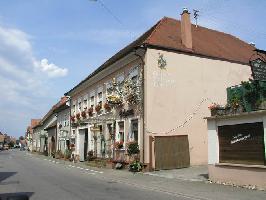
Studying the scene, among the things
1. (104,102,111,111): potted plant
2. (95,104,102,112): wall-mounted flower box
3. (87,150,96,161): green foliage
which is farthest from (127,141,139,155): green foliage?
(87,150,96,161): green foliage

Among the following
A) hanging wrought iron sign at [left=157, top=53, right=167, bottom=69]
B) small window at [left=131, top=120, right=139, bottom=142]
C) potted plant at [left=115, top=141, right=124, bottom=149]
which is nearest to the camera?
hanging wrought iron sign at [left=157, top=53, right=167, bottom=69]

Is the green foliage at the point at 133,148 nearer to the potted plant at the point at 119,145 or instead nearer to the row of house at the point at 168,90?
the row of house at the point at 168,90

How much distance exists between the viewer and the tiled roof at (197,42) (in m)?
24.4

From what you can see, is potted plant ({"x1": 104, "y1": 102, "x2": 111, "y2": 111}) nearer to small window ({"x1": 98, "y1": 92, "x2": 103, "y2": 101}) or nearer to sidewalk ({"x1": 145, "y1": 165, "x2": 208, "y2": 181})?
small window ({"x1": 98, "y1": 92, "x2": 103, "y2": 101})

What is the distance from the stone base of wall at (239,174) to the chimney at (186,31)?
34.6ft

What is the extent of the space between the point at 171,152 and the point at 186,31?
25.2 ft

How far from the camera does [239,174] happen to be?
599 inches

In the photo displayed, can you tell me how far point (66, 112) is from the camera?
152 feet

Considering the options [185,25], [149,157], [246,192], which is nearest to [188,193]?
[246,192]

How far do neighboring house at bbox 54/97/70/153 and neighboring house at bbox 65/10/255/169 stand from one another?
15.7m

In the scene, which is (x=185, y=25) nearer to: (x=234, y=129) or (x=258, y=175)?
(x=234, y=129)

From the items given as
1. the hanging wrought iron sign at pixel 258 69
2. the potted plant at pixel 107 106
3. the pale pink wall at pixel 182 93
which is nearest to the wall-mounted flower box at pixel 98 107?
the potted plant at pixel 107 106

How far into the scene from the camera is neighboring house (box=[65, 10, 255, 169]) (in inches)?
906

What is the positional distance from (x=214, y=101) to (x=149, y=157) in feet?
20.2
